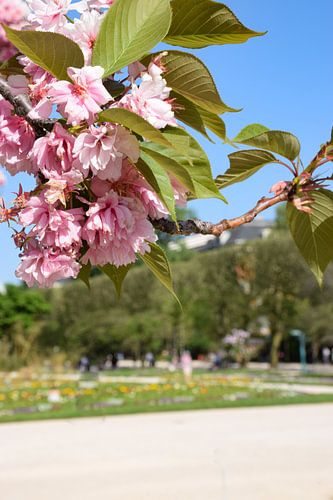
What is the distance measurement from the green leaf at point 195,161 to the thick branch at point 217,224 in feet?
0.64

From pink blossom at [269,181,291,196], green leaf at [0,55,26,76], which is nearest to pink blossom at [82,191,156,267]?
green leaf at [0,55,26,76]

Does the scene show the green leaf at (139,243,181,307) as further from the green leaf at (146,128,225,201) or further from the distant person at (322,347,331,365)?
the distant person at (322,347,331,365)

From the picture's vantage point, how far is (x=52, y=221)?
45.1 inches

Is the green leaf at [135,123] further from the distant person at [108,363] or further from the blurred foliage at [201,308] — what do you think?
the distant person at [108,363]

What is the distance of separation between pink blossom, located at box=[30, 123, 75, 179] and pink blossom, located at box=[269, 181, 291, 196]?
1.94ft

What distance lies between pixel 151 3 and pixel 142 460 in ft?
20.3

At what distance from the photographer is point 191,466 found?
628 centimetres

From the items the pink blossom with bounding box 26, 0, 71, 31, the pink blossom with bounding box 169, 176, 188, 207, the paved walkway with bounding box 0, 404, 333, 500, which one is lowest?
the paved walkway with bounding box 0, 404, 333, 500

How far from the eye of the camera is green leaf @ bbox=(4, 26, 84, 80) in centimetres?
102

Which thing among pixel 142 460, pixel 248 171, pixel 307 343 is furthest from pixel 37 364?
pixel 307 343

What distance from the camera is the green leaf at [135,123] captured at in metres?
0.98

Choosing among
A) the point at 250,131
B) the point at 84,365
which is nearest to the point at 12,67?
the point at 250,131

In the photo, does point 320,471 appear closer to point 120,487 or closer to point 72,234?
point 120,487

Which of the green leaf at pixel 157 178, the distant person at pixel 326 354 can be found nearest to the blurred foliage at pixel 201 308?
the distant person at pixel 326 354
